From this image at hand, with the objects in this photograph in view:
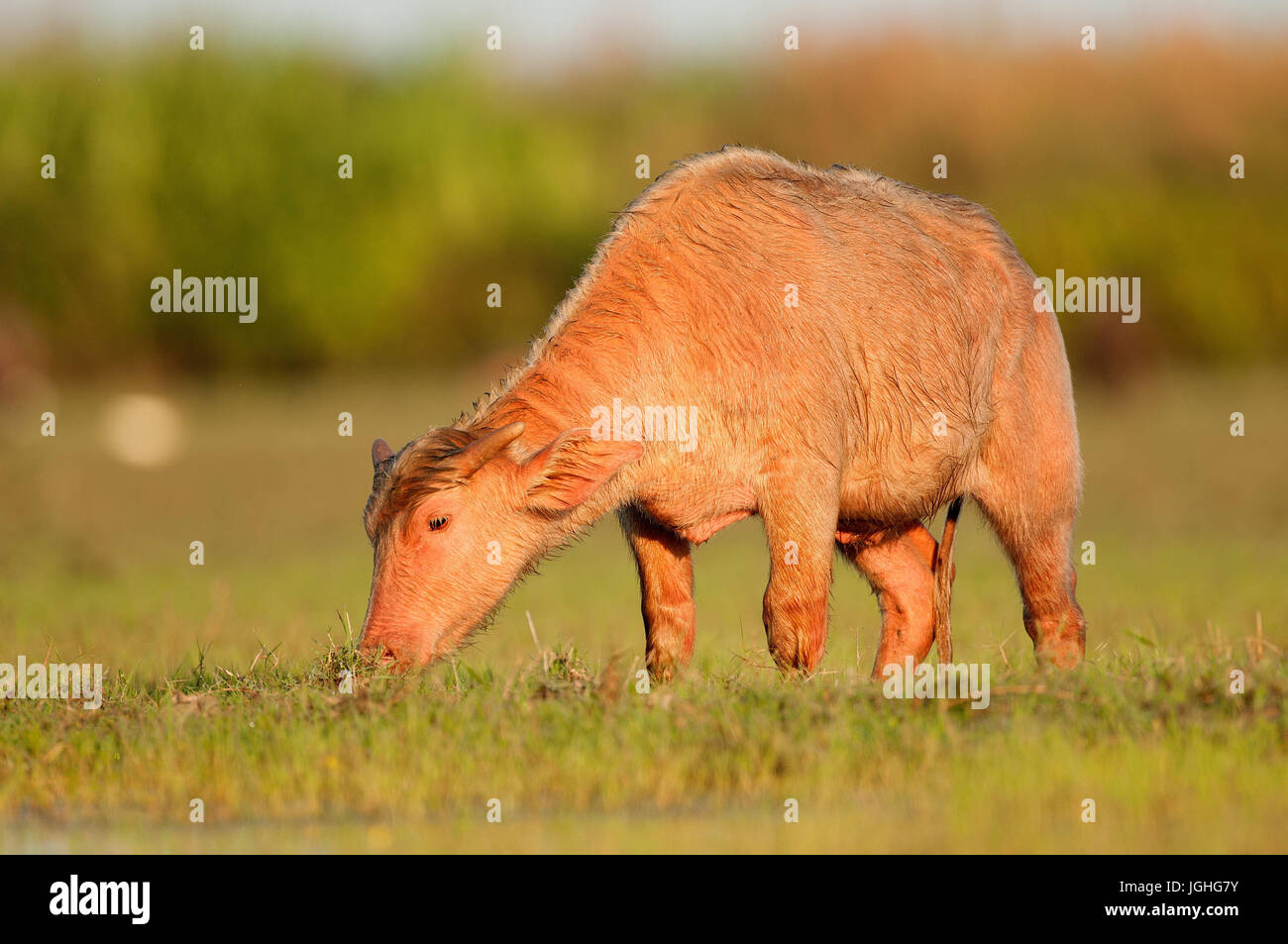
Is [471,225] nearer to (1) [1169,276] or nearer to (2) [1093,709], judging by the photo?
(1) [1169,276]

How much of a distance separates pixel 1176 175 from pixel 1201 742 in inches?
1165

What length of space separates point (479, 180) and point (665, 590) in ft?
83.4

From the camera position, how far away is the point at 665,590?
332 inches

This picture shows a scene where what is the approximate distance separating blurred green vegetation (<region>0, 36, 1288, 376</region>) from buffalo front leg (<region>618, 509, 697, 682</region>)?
18973 millimetres

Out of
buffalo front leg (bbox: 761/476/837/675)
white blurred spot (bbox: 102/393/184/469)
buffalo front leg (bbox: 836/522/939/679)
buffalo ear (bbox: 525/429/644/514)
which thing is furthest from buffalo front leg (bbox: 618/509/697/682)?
white blurred spot (bbox: 102/393/184/469)

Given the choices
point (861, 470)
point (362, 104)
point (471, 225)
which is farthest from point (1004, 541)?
point (362, 104)

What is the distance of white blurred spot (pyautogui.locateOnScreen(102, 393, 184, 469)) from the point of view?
25.2 metres
